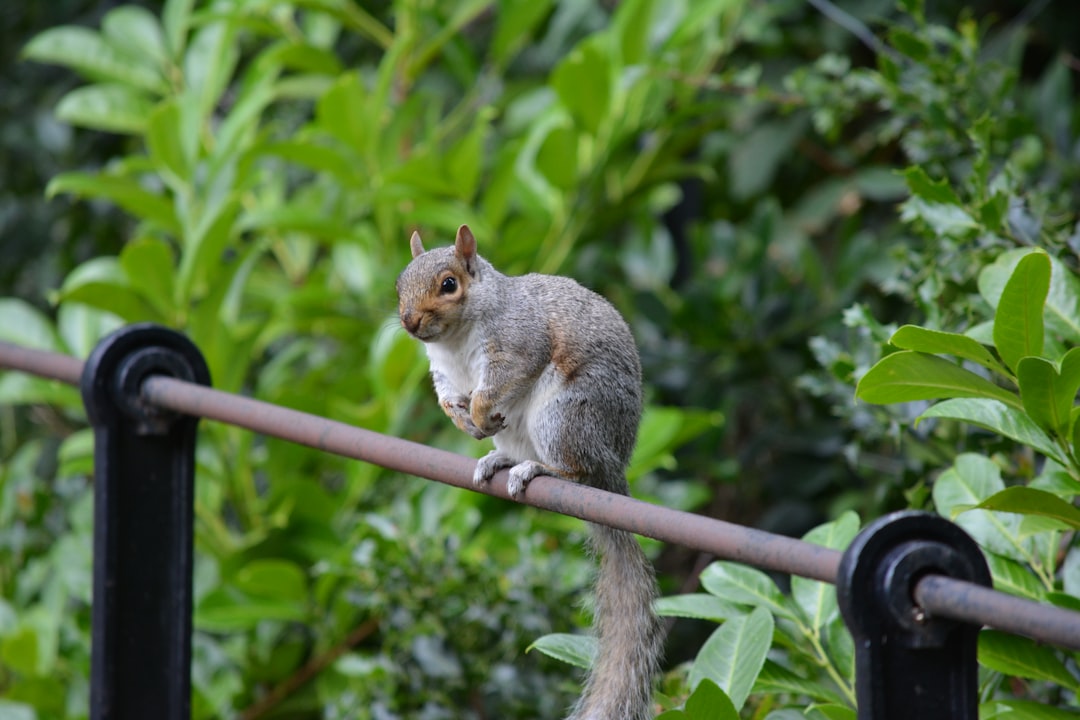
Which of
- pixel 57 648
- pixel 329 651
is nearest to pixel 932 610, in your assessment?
pixel 329 651

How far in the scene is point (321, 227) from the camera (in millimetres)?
1779

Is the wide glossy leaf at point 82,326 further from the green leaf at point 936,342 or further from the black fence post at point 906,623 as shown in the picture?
the black fence post at point 906,623

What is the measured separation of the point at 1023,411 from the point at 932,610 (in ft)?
0.88

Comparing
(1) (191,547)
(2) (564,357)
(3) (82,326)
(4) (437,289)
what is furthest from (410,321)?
(3) (82,326)

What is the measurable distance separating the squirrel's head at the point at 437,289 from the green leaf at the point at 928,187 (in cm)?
38

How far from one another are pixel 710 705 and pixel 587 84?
1.22 meters

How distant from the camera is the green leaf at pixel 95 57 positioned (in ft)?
6.61

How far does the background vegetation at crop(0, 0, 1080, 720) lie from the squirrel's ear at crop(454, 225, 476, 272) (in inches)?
9.2

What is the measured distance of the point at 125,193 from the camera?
172cm

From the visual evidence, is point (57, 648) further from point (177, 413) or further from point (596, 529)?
point (596, 529)

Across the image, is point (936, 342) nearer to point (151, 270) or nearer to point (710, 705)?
point (710, 705)

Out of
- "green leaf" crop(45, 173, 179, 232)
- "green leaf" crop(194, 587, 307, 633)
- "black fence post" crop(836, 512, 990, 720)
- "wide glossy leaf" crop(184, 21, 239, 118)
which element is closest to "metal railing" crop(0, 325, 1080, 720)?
"black fence post" crop(836, 512, 990, 720)

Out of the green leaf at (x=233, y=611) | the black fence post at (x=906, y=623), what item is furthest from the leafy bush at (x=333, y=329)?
the black fence post at (x=906, y=623)

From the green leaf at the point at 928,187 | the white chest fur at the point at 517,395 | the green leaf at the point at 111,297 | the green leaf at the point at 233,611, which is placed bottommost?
the green leaf at the point at 233,611
